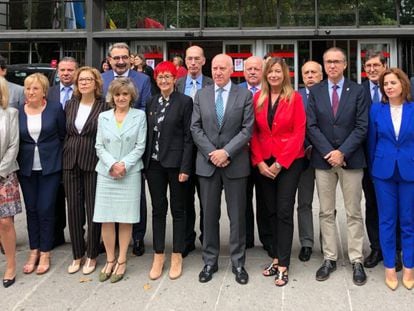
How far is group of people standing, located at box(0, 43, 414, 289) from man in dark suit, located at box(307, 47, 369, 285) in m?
0.01

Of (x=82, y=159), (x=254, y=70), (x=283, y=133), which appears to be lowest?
(x=82, y=159)

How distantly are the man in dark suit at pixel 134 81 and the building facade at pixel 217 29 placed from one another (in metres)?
9.23

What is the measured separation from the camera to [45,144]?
4816mm

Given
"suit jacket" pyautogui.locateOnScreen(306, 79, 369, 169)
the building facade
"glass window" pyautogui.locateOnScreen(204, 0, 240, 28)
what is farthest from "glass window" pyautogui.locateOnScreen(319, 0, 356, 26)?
"suit jacket" pyautogui.locateOnScreen(306, 79, 369, 169)

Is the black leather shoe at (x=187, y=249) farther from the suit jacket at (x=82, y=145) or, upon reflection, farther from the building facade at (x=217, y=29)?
the building facade at (x=217, y=29)

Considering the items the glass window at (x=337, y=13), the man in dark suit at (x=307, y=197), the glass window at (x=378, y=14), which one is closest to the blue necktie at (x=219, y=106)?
the man in dark suit at (x=307, y=197)

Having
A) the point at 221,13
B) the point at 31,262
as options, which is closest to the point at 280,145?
the point at 31,262

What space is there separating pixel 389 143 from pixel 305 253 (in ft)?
4.90

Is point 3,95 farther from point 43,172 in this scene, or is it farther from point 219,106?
point 219,106

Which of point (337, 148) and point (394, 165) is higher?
point (337, 148)

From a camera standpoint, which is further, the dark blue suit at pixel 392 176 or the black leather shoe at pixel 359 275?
the black leather shoe at pixel 359 275

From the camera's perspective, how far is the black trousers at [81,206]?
15.8 ft

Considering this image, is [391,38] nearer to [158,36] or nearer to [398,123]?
[158,36]

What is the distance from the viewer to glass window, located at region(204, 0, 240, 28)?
15.3m
